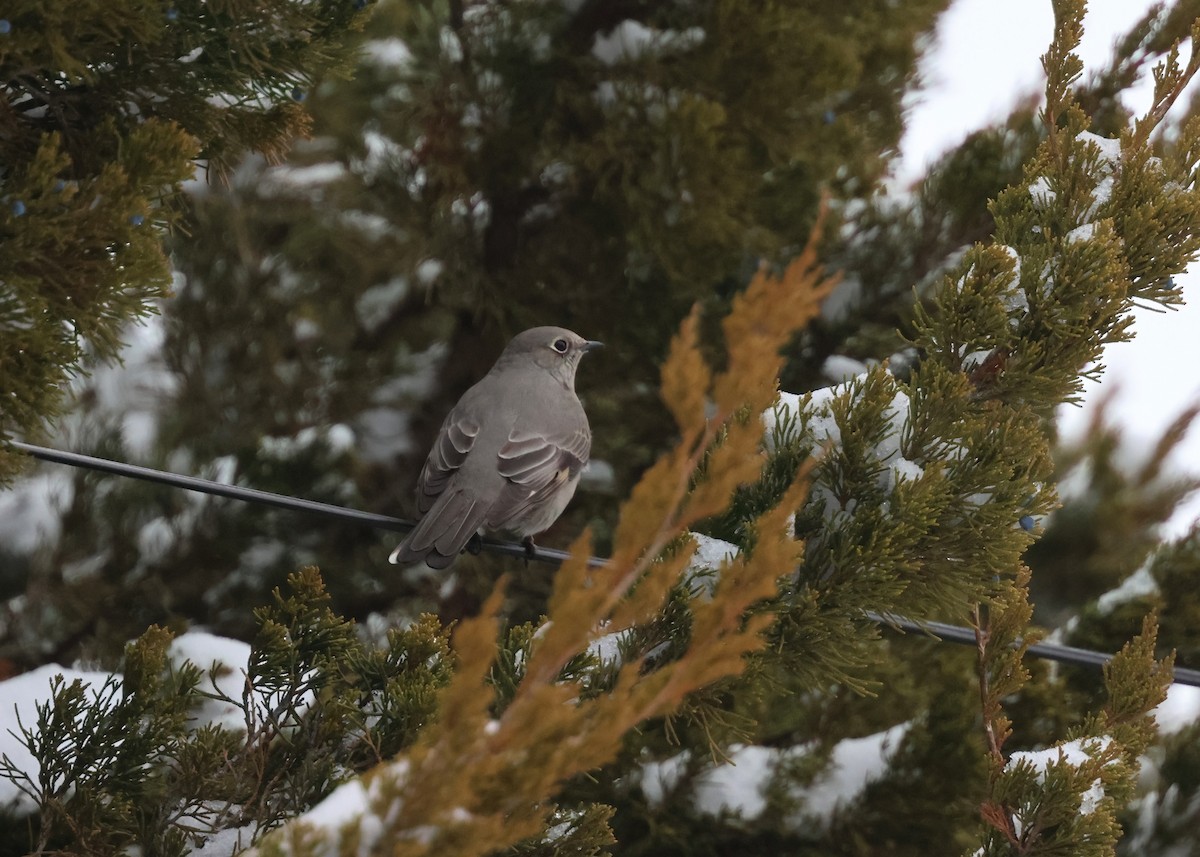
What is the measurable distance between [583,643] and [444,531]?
1819 mm

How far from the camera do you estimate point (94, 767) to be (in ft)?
7.11

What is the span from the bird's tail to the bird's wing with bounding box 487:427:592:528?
74 millimetres

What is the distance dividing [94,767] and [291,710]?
427 millimetres

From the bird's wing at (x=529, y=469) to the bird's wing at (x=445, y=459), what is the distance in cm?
10

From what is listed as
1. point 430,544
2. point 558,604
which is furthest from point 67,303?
point 558,604

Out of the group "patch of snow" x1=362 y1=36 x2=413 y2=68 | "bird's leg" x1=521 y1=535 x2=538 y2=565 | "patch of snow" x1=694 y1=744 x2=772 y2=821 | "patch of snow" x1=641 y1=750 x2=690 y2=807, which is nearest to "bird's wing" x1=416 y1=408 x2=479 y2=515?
"bird's leg" x1=521 y1=535 x2=538 y2=565

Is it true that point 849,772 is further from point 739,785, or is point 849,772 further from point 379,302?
point 379,302

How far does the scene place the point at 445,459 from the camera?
3.20 meters

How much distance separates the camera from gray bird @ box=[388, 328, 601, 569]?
299 centimetres

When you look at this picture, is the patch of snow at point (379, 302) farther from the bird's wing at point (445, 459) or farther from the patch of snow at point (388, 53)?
the bird's wing at point (445, 459)

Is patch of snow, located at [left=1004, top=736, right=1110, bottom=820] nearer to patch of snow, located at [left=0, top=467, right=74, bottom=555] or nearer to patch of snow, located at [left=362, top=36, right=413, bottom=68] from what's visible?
patch of snow, located at [left=362, top=36, right=413, bottom=68]

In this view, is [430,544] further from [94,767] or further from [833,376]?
[833,376]

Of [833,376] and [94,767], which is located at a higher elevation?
[833,376]

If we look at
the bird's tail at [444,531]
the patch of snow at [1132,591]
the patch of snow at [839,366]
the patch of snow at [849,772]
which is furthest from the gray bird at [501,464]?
the patch of snow at [1132,591]
